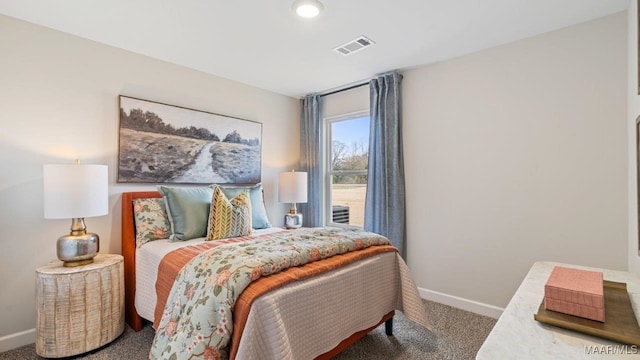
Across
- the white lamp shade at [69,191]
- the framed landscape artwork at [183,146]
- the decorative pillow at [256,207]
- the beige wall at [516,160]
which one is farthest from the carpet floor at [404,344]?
the framed landscape artwork at [183,146]

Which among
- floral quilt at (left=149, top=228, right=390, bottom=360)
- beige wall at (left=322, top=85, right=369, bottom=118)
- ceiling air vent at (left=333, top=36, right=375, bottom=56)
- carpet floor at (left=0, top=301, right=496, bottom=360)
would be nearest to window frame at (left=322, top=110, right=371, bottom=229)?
beige wall at (left=322, top=85, right=369, bottom=118)

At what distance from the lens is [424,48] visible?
262cm

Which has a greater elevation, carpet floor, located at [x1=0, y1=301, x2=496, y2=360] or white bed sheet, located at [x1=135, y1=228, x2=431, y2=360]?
white bed sheet, located at [x1=135, y1=228, x2=431, y2=360]

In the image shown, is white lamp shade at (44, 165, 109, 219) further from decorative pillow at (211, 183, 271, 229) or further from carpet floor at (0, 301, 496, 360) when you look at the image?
decorative pillow at (211, 183, 271, 229)

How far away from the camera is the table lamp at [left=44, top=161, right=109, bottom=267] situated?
1.94 meters

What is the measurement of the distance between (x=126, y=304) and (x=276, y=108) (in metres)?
2.72

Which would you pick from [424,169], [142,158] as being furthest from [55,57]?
[424,169]

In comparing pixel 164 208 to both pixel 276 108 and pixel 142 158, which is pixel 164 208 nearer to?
pixel 142 158

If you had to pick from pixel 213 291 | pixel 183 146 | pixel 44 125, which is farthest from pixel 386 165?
pixel 44 125

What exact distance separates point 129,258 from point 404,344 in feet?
7.53

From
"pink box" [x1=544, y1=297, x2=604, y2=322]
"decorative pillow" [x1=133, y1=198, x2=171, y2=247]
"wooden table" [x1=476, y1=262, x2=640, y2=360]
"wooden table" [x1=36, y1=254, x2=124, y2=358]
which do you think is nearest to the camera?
"wooden table" [x1=476, y1=262, x2=640, y2=360]

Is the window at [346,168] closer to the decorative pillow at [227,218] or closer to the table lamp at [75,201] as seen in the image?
the decorative pillow at [227,218]

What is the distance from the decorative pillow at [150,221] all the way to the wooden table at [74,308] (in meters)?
0.35

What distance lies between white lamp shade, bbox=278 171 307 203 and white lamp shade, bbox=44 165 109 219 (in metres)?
1.96
